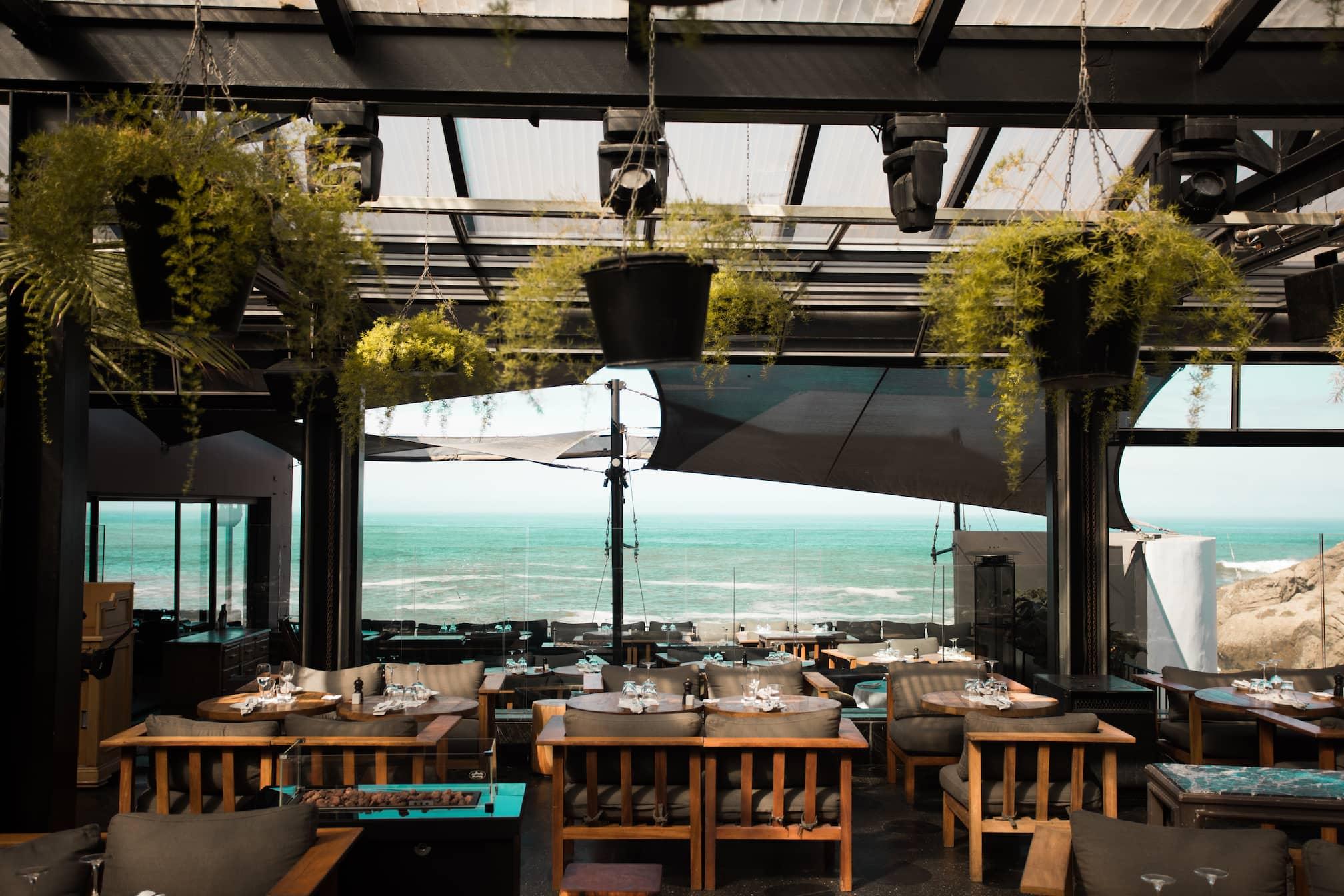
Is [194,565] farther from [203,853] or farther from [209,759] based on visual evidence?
[203,853]

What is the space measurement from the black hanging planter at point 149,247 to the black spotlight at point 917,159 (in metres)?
2.46

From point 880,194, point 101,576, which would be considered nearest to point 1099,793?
point 880,194

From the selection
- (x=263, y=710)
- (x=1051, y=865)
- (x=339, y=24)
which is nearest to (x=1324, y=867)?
(x=1051, y=865)

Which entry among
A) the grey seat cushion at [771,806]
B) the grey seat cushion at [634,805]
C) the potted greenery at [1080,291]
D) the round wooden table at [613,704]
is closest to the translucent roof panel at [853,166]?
the potted greenery at [1080,291]

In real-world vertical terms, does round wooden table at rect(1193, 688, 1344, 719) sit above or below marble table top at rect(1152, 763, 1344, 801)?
below

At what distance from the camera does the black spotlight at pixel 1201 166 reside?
13.8 feet

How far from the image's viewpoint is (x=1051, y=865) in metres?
3.89

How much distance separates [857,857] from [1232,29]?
4799mm

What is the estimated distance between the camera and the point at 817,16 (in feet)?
13.4

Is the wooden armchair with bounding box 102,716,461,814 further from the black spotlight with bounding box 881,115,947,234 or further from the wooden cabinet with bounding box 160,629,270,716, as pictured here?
the wooden cabinet with bounding box 160,629,270,716

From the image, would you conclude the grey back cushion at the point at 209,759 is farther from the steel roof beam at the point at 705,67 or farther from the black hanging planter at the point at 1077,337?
the black hanging planter at the point at 1077,337

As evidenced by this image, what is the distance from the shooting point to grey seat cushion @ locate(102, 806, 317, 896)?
12.0 ft

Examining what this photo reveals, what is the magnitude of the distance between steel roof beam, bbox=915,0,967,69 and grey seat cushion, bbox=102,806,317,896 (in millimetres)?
3481

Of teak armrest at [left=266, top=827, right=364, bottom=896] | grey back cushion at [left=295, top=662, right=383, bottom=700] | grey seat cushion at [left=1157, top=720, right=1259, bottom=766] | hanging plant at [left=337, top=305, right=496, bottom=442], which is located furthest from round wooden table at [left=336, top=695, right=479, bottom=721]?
grey seat cushion at [left=1157, top=720, right=1259, bottom=766]
